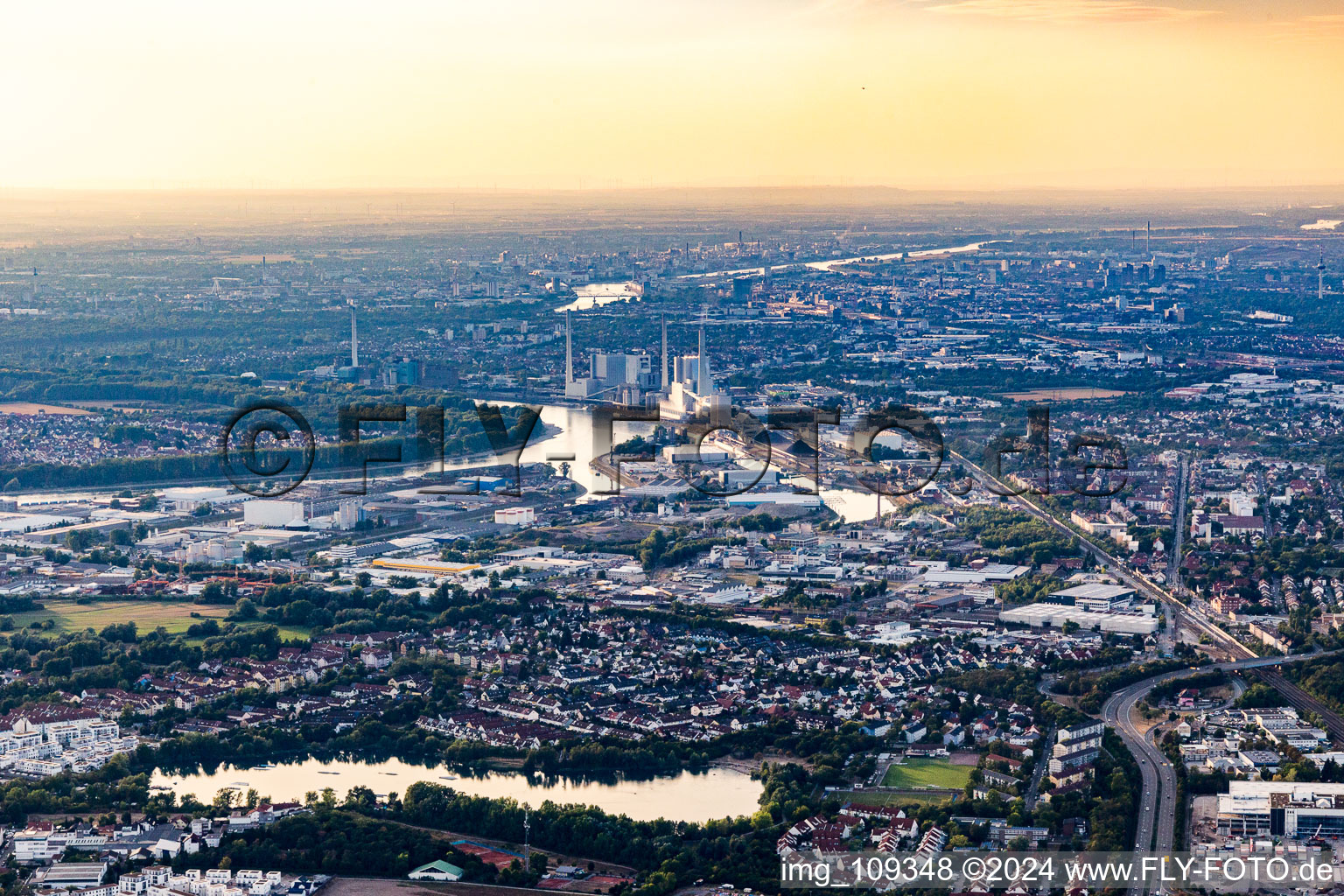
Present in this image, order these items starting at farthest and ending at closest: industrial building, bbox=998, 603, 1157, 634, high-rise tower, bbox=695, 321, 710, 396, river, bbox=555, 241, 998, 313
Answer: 1. river, bbox=555, 241, 998, 313
2. high-rise tower, bbox=695, 321, 710, 396
3. industrial building, bbox=998, 603, 1157, 634

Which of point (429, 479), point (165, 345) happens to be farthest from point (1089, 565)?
point (165, 345)

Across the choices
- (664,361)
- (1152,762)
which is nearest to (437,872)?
(1152,762)

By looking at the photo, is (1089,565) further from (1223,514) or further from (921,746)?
(921,746)

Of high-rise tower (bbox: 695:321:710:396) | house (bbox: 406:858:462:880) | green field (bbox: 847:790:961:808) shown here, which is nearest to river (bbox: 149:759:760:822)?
green field (bbox: 847:790:961:808)

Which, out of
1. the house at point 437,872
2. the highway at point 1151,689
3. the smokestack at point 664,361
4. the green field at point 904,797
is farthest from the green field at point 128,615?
the smokestack at point 664,361

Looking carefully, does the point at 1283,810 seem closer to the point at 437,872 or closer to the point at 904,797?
the point at 904,797

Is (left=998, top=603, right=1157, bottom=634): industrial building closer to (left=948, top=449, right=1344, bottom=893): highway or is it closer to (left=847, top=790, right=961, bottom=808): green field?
(left=948, top=449, right=1344, bottom=893): highway
